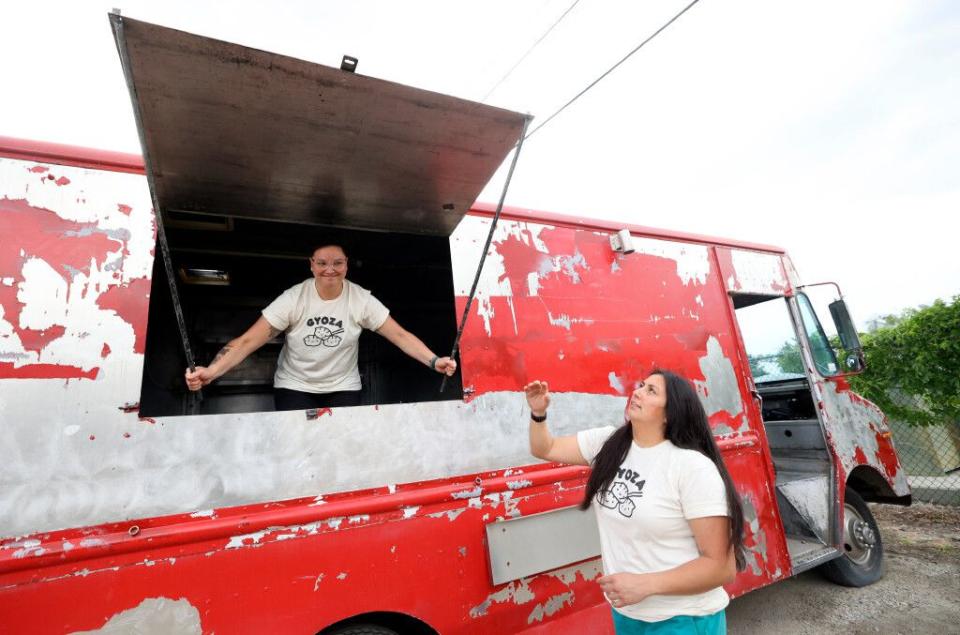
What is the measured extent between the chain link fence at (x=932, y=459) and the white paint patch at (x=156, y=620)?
356 inches

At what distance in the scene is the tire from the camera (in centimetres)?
188

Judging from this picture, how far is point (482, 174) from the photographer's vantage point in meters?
2.30

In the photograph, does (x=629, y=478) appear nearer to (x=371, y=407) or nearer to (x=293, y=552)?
(x=371, y=407)

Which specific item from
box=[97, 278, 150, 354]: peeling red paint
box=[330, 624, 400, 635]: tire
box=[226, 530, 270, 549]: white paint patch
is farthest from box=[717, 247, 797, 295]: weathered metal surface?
box=[97, 278, 150, 354]: peeling red paint

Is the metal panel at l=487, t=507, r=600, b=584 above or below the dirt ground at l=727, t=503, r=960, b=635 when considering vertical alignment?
above

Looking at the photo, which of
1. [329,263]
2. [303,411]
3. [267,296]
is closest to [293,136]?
[329,263]

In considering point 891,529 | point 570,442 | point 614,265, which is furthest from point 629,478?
point 891,529

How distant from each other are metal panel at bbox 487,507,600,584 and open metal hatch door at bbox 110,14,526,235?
5.86 ft

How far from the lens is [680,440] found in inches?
68.7

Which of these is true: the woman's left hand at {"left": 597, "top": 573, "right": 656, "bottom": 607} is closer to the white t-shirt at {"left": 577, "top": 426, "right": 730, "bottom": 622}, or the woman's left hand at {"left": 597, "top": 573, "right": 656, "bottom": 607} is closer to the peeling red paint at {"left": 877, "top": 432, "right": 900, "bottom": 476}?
the white t-shirt at {"left": 577, "top": 426, "right": 730, "bottom": 622}

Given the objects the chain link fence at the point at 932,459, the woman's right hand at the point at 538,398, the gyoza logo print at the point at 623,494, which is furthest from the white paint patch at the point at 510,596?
the chain link fence at the point at 932,459

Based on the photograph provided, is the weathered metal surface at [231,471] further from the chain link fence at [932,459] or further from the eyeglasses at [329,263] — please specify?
the chain link fence at [932,459]

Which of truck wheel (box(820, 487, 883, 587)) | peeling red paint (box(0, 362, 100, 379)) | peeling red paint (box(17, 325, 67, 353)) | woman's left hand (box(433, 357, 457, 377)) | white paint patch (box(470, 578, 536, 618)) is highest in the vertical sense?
peeling red paint (box(17, 325, 67, 353))

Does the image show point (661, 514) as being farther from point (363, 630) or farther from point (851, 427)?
point (851, 427)
